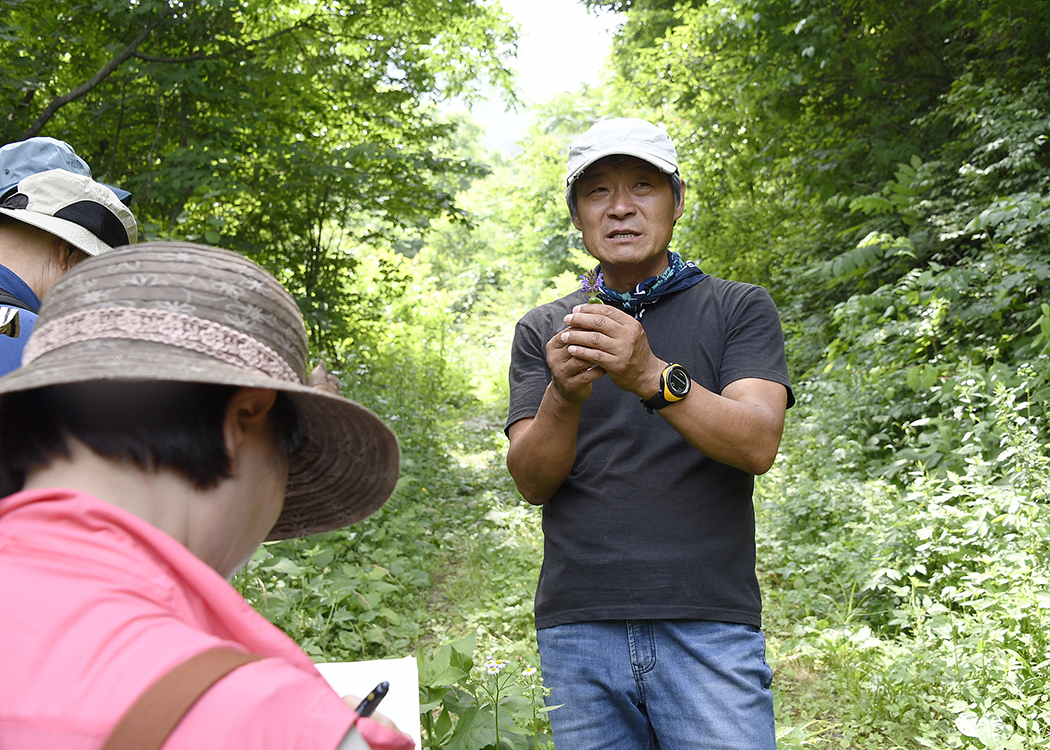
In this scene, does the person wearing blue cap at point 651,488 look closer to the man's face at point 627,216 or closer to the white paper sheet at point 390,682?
the man's face at point 627,216

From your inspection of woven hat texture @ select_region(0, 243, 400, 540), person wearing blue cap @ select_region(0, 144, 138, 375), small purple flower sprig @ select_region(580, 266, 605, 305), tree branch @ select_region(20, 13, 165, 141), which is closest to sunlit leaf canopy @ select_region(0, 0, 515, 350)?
tree branch @ select_region(20, 13, 165, 141)

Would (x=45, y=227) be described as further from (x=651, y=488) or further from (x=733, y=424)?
(x=733, y=424)

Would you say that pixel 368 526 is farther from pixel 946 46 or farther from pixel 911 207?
pixel 946 46

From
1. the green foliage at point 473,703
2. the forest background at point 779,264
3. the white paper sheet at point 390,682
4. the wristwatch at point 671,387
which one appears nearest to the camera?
the white paper sheet at point 390,682

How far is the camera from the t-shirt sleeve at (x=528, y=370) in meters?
1.91

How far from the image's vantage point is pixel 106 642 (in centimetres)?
65

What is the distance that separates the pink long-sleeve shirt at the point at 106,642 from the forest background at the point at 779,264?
1.48 m

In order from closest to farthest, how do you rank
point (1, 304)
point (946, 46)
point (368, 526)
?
point (1, 304), point (368, 526), point (946, 46)

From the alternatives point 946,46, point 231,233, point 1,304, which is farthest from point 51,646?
point 946,46

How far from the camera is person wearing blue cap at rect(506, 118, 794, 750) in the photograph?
1605mm

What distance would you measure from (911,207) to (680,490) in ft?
20.3

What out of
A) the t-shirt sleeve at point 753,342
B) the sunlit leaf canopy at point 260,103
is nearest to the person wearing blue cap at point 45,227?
the t-shirt sleeve at point 753,342

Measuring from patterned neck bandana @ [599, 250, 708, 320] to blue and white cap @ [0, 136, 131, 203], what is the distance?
4.85ft

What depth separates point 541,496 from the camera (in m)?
1.83
